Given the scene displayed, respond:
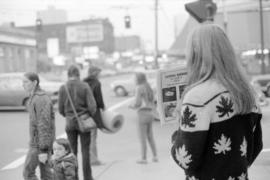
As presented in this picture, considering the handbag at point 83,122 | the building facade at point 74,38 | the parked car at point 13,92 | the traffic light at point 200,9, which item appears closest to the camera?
the handbag at point 83,122

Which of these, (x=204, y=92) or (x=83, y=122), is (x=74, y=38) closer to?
(x=83, y=122)

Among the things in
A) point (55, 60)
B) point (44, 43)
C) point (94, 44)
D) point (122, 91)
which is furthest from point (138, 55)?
point (122, 91)

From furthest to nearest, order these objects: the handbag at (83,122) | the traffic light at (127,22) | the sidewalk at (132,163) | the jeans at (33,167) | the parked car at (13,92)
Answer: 1. the traffic light at (127,22)
2. the parked car at (13,92)
3. the sidewalk at (132,163)
4. the handbag at (83,122)
5. the jeans at (33,167)

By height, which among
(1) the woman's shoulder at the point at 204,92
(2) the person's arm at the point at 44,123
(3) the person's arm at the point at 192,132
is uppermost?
(1) the woman's shoulder at the point at 204,92

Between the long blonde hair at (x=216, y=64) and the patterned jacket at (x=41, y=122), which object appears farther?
the patterned jacket at (x=41, y=122)

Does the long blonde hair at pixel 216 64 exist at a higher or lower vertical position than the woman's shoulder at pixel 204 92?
higher

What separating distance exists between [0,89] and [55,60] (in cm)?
6531

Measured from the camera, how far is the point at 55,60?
85.2m

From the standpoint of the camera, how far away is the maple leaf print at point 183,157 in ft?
7.91

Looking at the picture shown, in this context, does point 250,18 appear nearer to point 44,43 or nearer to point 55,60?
point 55,60

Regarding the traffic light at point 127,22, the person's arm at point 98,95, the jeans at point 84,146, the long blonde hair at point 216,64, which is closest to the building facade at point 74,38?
the traffic light at point 127,22

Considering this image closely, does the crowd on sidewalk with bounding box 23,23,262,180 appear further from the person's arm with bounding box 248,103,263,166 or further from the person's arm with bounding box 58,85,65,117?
the person's arm with bounding box 58,85,65,117

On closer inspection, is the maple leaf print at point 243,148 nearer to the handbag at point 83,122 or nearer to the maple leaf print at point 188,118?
the maple leaf print at point 188,118

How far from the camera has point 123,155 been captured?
9.80 meters
